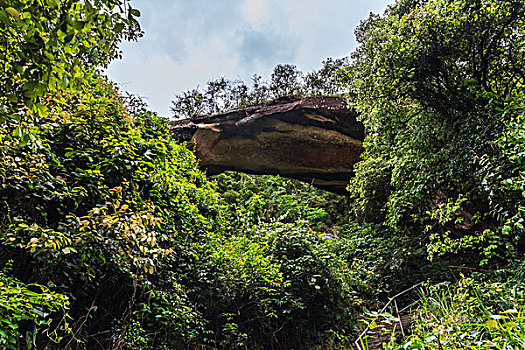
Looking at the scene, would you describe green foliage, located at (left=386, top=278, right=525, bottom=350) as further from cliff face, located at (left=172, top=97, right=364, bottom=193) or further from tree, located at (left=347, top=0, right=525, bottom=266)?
cliff face, located at (left=172, top=97, right=364, bottom=193)

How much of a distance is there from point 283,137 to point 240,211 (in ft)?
8.68

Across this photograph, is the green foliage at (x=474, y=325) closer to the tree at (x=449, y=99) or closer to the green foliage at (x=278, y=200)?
the tree at (x=449, y=99)

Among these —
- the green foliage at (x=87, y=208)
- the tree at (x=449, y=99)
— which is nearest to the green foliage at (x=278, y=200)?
the tree at (x=449, y=99)

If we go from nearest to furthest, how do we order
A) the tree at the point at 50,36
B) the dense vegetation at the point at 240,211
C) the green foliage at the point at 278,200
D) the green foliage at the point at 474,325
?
the tree at the point at 50,36
the green foliage at the point at 474,325
the dense vegetation at the point at 240,211
the green foliage at the point at 278,200

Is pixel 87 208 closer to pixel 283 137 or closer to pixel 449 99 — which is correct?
pixel 449 99

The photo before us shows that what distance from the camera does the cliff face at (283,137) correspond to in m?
7.23

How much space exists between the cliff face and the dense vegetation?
1.56m

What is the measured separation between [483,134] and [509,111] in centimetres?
36

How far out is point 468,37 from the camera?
3.92 metres

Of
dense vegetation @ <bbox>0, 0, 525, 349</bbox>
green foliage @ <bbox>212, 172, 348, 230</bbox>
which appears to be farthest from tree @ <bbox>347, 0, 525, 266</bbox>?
green foliage @ <bbox>212, 172, 348, 230</bbox>

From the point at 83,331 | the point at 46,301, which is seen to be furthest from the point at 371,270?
the point at 46,301

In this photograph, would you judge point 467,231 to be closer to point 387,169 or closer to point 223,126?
point 387,169

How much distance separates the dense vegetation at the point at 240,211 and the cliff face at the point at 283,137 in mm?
1564

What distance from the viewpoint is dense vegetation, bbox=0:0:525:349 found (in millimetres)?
1534
